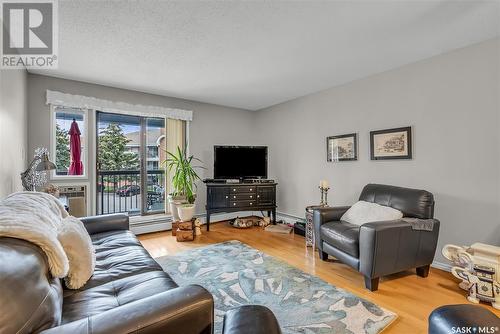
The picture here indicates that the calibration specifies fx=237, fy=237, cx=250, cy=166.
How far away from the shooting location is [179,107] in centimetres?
430

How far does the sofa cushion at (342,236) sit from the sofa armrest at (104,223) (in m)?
2.15

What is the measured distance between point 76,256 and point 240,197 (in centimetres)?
303

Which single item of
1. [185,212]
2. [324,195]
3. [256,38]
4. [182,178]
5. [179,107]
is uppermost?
[256,38]

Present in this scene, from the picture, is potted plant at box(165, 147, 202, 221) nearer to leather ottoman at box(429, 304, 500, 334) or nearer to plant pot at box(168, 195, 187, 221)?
plant pot at box(168, 195, 187, 221)

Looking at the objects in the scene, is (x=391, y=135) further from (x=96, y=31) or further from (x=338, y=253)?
(x=96, y=31)

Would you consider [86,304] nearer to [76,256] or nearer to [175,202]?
[76,256]

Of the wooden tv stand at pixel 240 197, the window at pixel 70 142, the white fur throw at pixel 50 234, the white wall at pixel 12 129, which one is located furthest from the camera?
the wooden tv stand at pixel 240 197

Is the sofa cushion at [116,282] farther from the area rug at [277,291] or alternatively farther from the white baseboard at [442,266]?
the white baseboard at [442,266]

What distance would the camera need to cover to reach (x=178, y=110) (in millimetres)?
4246

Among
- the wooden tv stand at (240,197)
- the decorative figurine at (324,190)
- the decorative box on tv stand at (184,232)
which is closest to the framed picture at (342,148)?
the decorative figurine at (324,190)

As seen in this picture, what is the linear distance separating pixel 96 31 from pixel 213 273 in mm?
2558

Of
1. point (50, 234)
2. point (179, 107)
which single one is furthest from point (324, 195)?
point (50, 234)

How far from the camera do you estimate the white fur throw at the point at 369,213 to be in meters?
2.45

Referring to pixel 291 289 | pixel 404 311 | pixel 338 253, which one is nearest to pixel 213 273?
pixel 291 289
